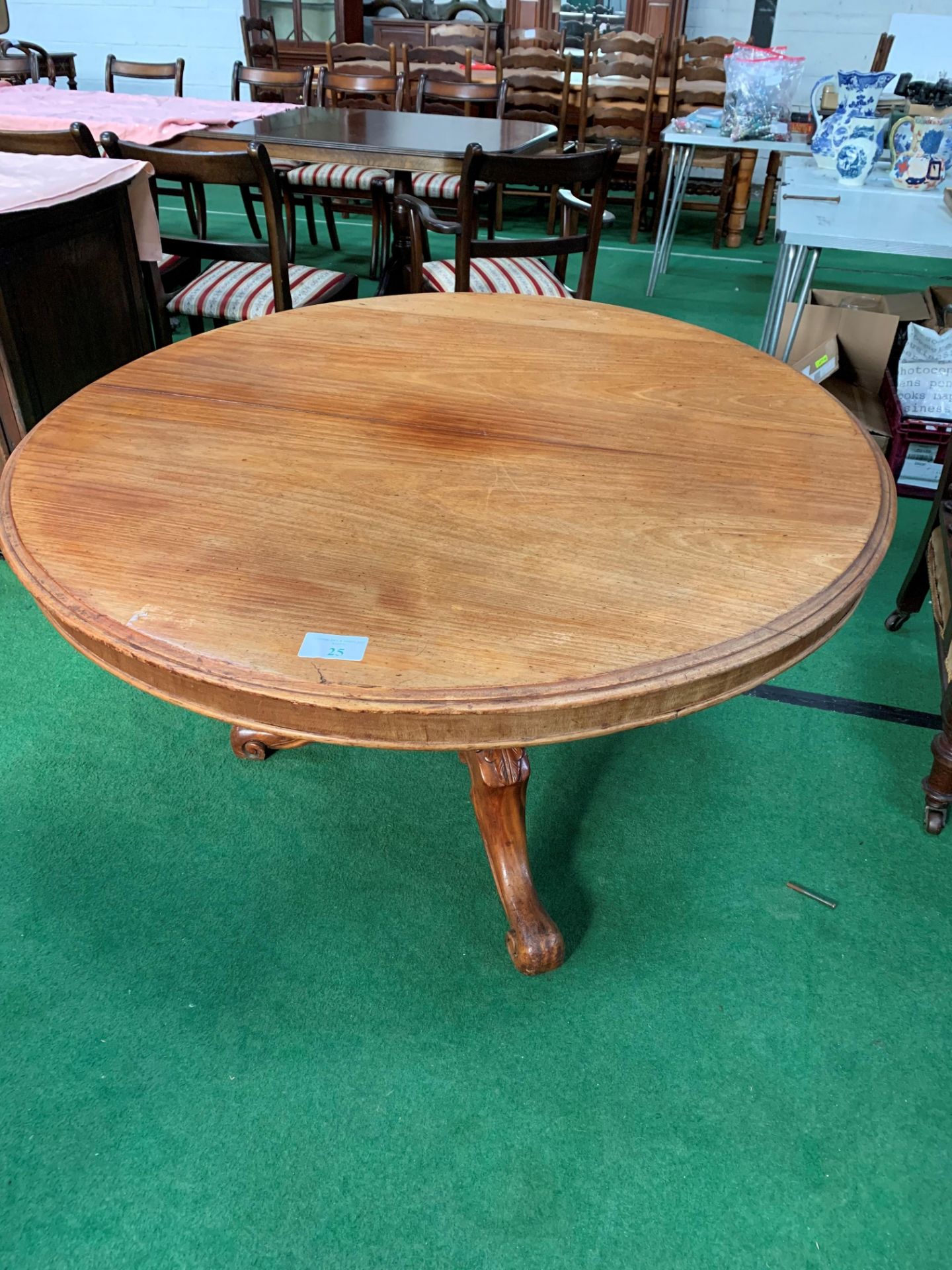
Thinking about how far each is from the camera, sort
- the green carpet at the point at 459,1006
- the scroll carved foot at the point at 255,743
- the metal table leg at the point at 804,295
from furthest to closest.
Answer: the metal table leg at the point at 804,295 < the scroll carved foot at the point at 255,743 < the green carpet at the point at 459,1006

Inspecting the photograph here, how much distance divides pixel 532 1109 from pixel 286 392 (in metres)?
0.94

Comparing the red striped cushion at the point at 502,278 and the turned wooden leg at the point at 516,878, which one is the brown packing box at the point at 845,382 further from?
the turned wooden leg at the point at 516,878

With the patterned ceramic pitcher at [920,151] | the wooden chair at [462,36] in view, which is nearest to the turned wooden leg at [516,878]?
the patterned ceramic pitcher at [920,151]

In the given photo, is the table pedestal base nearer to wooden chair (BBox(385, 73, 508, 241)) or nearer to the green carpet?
the green carpet

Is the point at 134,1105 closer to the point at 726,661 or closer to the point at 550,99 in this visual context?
the point at 726,661

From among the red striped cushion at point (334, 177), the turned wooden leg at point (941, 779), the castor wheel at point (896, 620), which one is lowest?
the castor wheel at point (896, 620)

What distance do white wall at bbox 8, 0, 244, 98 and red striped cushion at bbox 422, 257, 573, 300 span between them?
5.26 meters

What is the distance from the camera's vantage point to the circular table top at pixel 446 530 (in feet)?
2.20

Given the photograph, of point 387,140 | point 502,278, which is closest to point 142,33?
point 387,140

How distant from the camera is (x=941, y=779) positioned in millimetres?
1378

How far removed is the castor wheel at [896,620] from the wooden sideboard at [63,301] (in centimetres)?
191

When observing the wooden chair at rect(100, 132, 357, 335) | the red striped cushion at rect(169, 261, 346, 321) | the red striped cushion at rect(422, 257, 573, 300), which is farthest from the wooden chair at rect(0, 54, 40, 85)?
the red striped cushion at rect(422, 257, 573, 300)

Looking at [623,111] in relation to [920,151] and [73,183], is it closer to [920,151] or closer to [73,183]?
[920,151]

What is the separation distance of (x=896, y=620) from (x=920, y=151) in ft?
4.85
